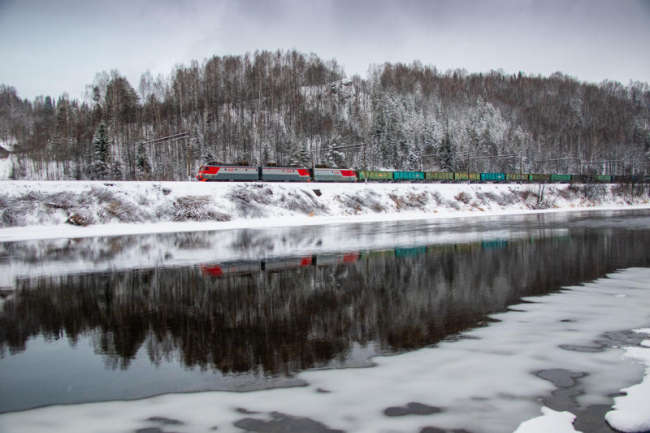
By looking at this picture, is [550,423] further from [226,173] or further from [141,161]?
[141,161]

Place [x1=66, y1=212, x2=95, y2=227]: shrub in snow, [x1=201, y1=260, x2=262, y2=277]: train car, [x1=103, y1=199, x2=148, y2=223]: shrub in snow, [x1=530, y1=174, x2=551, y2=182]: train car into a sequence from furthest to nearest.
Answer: [x1=530, y1=174, x2=551, y2=182]: train car < [x1=103, y1=199, x2=148, y2=223]: shrub in snow < [x1=66, y1=212, x2=95, y2=227]: shrub in snow < [x1=201, y1=260, x2=262, y2=277]: train car

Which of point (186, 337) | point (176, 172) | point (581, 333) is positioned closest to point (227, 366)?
point (186, 337)

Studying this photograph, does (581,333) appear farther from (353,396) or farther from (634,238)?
(634,238)

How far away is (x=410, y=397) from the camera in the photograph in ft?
17.6

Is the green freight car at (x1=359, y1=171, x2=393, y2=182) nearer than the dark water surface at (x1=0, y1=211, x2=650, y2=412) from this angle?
No

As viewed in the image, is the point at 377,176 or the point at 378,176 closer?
the point at 377,176

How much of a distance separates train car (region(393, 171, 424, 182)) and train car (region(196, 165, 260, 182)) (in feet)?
86.5

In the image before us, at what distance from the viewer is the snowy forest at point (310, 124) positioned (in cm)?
8225

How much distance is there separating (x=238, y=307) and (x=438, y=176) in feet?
226

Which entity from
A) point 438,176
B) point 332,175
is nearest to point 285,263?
point 332,175

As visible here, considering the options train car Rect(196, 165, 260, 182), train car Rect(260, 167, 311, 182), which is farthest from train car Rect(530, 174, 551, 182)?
train car Rect(196, 165, 260, 182)

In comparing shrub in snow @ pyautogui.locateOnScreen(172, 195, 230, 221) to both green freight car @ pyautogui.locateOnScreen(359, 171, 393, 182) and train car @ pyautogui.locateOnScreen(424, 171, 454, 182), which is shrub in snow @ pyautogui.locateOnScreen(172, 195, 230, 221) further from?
train car @ pyautogui.locateOnScreen(424, 171, 454, 182)

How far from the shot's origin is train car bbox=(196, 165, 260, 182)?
49.3m

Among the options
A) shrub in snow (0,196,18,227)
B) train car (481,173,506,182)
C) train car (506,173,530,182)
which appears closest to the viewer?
shrub in snow (0,196,18,227)
